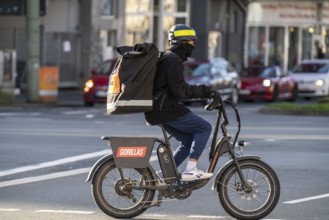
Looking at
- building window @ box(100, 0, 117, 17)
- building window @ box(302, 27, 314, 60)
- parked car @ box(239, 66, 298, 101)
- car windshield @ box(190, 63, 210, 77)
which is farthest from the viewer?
building window @ box(302, 27, 314, 60)

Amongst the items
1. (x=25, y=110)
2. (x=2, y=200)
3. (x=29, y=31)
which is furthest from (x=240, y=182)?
(x=29, y=31)

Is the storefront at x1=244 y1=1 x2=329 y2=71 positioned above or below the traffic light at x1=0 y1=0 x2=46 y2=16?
below

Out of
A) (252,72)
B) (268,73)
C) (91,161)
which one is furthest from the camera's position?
(252,72)

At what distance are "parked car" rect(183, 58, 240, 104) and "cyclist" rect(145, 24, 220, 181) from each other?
25104 mm

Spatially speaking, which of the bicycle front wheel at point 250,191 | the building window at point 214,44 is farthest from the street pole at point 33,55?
the bicycle front wheel at point 250,191

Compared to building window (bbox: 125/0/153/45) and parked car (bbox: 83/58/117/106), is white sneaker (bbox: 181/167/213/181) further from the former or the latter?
building window (bbox: 125/0/153/45)

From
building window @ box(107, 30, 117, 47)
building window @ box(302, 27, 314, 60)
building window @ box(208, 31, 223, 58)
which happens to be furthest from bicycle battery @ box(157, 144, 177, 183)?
building window @ box(302, 27, 314, 60)

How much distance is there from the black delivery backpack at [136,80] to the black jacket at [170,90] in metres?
0.12

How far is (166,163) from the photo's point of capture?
36.0 feet

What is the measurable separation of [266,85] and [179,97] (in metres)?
29.7

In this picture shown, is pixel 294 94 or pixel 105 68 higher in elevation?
pixel 105 68

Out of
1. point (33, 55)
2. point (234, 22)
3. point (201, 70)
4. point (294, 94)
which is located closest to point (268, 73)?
point (294, 94)

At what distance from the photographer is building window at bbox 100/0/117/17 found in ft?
151

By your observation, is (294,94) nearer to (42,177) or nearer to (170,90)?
(42,177)
